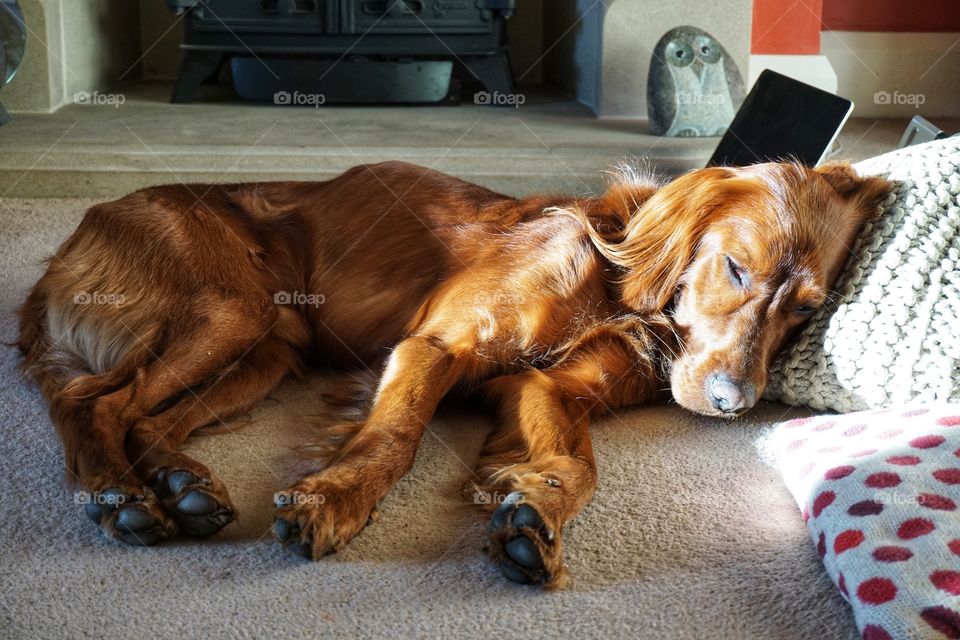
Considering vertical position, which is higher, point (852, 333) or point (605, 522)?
point (852, 333)

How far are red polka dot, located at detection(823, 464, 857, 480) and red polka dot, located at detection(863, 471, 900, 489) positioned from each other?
0.13ft

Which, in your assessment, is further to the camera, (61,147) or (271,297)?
(61,147)

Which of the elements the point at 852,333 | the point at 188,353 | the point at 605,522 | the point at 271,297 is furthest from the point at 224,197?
Answer: the point at 852,333

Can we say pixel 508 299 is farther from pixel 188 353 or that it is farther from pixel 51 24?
pixel 51 24

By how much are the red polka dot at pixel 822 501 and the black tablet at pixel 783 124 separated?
136cm

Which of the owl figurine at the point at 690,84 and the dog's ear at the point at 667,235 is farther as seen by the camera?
the owl figurine at the point at 690,84

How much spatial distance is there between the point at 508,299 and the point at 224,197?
28.3 inches

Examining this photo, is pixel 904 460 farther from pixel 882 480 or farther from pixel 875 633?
pixel 875 633

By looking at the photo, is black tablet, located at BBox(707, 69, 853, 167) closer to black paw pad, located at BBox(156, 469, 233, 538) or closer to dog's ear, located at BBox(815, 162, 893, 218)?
dog's ear, located at BBox(815, 162, 893, 218)

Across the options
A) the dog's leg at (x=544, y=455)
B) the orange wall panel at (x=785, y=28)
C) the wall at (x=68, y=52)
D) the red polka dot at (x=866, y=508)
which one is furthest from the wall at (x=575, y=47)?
the red polka dot at (x=866, y=508)

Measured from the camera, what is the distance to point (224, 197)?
7.42ft

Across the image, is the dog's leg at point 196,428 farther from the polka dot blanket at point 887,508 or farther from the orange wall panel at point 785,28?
the orange wall panel at point 785,28

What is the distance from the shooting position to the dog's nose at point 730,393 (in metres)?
1.82

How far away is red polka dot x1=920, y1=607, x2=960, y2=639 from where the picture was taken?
4.13 ft
